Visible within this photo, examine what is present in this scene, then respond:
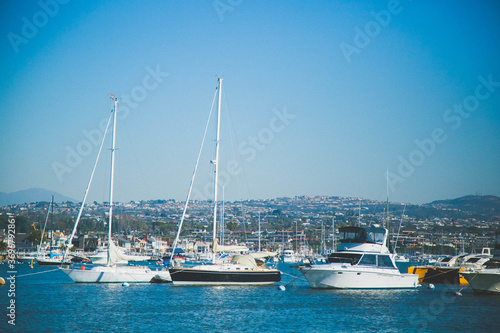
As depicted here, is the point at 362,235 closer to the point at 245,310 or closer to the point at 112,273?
the point at 245,310

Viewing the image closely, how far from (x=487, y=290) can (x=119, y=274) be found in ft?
96.9

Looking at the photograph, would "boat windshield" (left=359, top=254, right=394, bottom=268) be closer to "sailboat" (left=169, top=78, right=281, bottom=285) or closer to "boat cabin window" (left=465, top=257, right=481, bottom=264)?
"sailboat" (left=169, top=78, right=281, bottom=285)

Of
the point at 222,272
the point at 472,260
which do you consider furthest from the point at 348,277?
the point at 472,260

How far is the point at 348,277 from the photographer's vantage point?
1526 inches

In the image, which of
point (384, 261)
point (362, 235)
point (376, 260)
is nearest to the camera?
point (376, 260)

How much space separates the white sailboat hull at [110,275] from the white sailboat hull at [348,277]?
1604 cm

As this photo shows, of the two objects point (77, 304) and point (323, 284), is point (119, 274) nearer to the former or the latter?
point (77, 304)

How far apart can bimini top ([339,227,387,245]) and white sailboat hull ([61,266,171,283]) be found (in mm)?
17510

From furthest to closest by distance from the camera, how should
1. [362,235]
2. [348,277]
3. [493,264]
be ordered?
[362,235], [493,264], [348,277]

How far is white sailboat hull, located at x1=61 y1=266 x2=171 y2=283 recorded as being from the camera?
46812 millimetres

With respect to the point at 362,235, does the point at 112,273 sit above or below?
below

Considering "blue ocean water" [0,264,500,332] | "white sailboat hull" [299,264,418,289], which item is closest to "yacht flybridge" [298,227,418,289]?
"white sailboat hull" [299,264,418,289]

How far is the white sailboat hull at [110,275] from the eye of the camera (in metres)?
46.8

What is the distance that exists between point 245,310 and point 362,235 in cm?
1359
